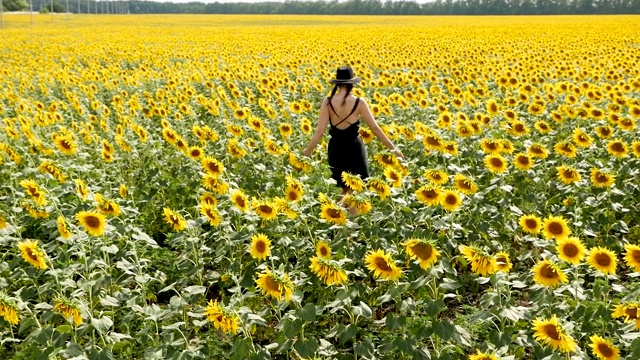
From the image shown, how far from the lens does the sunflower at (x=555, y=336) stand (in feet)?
8.59

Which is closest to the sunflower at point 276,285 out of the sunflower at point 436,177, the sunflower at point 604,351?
the sunflower at point 604,351

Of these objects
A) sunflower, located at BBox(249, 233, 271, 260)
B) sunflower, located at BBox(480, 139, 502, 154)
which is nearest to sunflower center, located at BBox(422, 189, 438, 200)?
sunflower, located at BBox(249, 233, 271, 260)

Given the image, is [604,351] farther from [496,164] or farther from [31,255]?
[31,255]

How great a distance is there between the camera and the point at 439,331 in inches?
118

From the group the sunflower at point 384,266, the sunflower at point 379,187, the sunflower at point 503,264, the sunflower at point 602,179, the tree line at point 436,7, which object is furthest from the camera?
the tree line at point 436,7

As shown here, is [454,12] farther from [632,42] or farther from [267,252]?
[267,252]

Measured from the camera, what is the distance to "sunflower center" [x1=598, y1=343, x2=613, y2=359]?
8.86 feet

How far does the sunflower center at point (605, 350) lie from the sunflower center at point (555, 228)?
91cm

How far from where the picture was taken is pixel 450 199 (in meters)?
3.81

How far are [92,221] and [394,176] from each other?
7.21 ft

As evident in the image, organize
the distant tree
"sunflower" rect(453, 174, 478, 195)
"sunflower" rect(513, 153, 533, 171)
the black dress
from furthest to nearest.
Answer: the distant tree
the black dress
"sunflower" rect(513, 153, 533, 171)
"sunflower" rect(453, 174, 478, 195)

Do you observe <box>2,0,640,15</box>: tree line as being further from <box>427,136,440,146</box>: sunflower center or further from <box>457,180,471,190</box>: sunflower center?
<box>457,180,471,190</box>: sunflower center

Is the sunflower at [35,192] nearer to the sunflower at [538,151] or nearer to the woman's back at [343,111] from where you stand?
the woman's back at [343,111]

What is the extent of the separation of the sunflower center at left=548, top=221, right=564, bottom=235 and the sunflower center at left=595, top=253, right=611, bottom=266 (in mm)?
297
